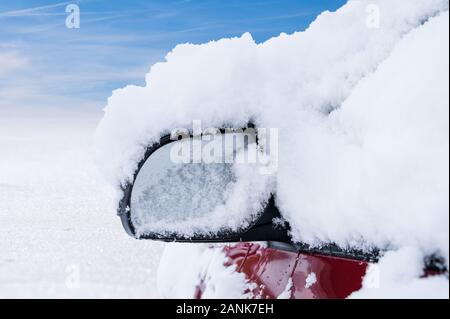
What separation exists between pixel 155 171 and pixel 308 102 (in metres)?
0.48

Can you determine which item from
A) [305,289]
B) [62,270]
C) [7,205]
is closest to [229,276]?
[305,289]

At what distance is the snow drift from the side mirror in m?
0.05

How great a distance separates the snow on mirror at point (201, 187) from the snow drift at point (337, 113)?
57 mm

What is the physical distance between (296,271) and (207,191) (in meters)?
0.33

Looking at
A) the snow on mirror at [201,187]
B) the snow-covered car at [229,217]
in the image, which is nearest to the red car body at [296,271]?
the snow-covered car at [229,217]

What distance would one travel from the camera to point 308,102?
5.15 feet

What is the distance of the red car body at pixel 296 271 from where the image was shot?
4.85 feet

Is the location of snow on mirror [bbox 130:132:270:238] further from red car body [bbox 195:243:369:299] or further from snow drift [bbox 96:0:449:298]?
red car body [bbox 195:243:369:299]

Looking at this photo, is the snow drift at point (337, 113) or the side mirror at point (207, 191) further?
the side mirror at point (207, 191)

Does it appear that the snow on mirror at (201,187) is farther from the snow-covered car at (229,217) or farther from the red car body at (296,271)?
the red car body at (296,271)

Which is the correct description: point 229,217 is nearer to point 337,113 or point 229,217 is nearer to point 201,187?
point 201,187

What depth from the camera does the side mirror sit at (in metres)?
1.57

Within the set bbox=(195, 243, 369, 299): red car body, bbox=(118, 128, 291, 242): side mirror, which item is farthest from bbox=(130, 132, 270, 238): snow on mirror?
bbox=(195, 243, 369, 299): red car body

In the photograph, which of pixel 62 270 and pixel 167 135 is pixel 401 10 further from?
pixel 62 270
